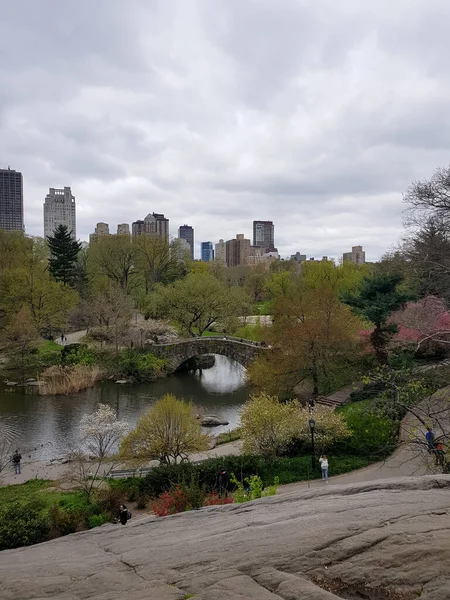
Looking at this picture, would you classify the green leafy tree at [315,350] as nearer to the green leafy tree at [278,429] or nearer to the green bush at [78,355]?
the green leafy tree at [278,429]

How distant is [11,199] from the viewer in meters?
157

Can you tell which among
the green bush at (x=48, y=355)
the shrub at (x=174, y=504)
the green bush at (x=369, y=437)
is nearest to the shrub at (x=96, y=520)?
the shrub at (x=174, y=504)

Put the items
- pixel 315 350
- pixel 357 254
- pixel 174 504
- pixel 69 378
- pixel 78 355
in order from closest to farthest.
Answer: pixel 174 504 < pixel 315 350 < pixel 69 378 < pixel 78 355 < pixel 357 254

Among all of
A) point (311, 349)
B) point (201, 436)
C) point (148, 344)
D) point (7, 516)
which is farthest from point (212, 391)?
point (7, 516)

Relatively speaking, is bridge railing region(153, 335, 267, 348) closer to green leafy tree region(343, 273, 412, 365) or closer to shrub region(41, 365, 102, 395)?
shrub region(41, 365, 102, 395)

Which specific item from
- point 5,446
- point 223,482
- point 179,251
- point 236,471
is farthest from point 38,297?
point 223,482

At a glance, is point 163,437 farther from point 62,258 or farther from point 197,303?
point 62,258

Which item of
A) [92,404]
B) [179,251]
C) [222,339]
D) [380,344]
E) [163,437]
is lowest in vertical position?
[92,404]

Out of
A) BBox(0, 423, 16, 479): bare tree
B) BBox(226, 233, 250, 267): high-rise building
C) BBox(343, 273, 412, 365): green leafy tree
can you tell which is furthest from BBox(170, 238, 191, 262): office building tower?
BBox(226, 233, 250, 267): high-rise building

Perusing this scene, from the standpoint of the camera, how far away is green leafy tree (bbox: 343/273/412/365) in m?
22.8

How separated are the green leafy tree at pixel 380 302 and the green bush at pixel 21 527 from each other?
1829 cm

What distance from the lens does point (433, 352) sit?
2508 centimetres

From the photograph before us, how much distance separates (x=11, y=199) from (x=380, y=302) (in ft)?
544

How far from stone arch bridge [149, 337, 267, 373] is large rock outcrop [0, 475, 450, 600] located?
1057 inches
